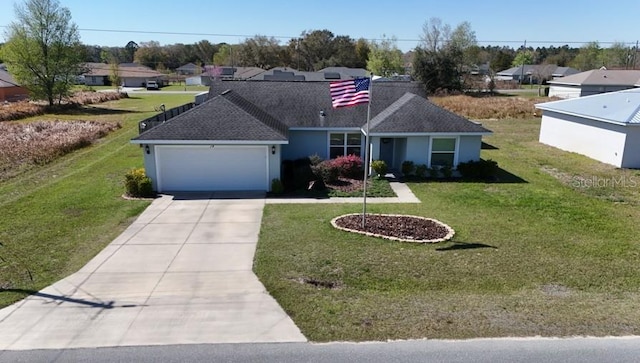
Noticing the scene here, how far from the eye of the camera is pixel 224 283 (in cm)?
1015

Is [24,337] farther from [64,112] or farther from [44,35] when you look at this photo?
[44,35]

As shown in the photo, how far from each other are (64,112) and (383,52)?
5695cm

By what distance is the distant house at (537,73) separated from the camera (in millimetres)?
88625

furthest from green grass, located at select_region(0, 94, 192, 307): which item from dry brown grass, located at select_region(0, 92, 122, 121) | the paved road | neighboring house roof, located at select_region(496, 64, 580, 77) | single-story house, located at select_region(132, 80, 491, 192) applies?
neighboring house roof, located at select_region(496, 64, 580, 77)

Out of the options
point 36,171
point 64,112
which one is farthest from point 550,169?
point 64,112

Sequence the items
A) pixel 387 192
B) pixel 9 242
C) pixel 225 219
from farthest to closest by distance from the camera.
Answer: pixel 387 192
pixel 225 219
pixel 9 242

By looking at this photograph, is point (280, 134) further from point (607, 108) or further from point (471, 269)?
point (607, 108)

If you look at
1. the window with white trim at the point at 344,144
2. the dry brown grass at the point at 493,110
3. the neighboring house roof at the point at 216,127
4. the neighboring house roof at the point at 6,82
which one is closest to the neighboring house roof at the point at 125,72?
the neighboring house roof at the point at 6,82

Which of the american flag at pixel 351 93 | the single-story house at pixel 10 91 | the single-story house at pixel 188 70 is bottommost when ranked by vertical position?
the single-story house at pixel 10 91

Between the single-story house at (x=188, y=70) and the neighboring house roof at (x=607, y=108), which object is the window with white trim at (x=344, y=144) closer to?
the neighboring house roof at (x=607, y=108)

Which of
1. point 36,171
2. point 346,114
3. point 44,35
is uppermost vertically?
point 44,35

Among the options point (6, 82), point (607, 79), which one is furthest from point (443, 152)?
point (6, 82)

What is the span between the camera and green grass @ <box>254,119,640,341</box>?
8.44 meters

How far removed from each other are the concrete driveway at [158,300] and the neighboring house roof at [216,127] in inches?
211
